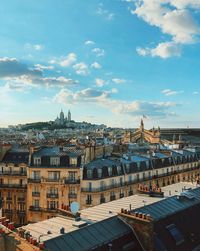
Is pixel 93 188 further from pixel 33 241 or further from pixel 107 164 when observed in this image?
pixel 33 241

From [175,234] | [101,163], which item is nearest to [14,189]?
[101,163]

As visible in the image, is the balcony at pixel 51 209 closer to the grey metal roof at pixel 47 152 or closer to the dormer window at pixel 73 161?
the dormer window at pixel 73 161

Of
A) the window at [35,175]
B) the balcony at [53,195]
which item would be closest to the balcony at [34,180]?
the window at [35,175]

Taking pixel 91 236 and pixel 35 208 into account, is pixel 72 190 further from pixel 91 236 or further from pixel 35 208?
pixel 91 236

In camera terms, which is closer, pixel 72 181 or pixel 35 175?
pixel 72 181

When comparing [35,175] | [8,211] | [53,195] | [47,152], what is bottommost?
[8,211]

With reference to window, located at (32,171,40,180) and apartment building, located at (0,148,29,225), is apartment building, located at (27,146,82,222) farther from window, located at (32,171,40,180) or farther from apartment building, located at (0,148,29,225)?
apartment building, located at (0,148,29,225)

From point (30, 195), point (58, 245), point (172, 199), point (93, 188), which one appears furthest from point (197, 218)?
point (30, 195)
